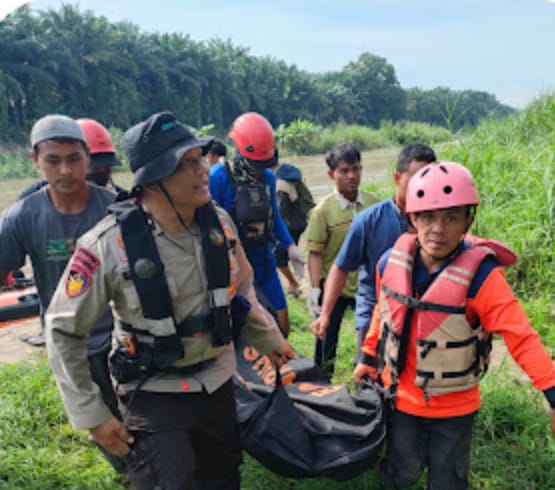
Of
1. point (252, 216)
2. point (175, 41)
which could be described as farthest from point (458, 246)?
point (175, 41)

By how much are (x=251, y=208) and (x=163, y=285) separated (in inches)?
67.7

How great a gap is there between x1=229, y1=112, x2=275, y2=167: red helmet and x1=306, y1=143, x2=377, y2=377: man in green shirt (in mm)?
546

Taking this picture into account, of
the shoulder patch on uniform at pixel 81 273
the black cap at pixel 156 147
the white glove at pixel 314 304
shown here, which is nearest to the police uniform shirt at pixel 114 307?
the shoulder patch on uniform at pixel 81 273

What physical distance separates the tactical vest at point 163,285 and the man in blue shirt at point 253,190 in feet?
4.89

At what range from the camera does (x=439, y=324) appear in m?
2.02

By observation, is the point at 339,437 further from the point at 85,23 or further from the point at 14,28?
the point at 85,23

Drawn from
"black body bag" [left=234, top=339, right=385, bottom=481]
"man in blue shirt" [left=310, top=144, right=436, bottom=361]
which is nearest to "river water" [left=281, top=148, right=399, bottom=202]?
"man in blue shirt" [left=310, top=144, right=436, bottom=361]

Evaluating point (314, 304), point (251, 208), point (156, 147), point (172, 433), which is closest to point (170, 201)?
point (156, 147)

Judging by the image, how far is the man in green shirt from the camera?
3.71 meters

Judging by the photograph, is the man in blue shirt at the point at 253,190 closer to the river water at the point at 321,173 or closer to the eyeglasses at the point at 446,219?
the eyeglasses at the point at 446,219

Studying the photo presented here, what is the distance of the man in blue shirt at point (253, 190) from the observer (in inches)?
136

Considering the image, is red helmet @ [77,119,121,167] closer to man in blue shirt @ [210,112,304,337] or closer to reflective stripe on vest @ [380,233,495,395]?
man in blue shirt @ [210,112,304,337]

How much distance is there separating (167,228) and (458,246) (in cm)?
109

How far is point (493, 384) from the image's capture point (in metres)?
3.41
